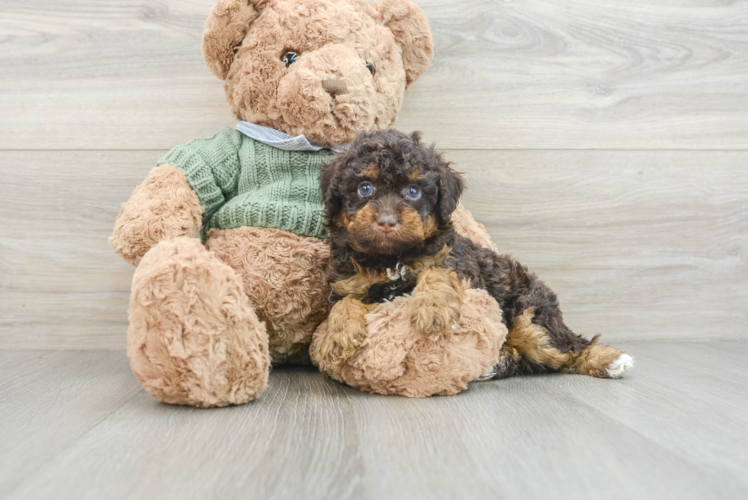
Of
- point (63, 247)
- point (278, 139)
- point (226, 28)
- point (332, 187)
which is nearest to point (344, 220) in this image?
point (332, 187)

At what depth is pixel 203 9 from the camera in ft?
5.29

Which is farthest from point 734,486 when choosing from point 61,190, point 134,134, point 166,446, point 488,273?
point 61,190

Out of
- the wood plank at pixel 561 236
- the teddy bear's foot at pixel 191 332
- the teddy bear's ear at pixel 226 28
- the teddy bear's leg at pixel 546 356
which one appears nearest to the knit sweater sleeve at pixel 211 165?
the teddy bear's ear at pixel 226 28

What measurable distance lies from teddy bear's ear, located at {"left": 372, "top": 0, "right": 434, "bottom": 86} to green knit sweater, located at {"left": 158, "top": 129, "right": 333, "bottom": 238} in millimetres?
340

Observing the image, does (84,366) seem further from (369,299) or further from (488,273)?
(488,273)

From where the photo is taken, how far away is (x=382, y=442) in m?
0.87

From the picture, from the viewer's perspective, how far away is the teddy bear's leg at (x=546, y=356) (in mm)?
1293

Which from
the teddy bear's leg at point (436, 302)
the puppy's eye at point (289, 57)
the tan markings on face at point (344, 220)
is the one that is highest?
the puppy's eye at point (289, 57)

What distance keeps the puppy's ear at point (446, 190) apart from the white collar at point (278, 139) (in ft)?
0.89

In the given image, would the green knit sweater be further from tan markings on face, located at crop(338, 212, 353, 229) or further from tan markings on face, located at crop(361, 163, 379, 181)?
tan markings on face, located at crop(361, 163, 379, 181)

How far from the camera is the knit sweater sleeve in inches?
51.0

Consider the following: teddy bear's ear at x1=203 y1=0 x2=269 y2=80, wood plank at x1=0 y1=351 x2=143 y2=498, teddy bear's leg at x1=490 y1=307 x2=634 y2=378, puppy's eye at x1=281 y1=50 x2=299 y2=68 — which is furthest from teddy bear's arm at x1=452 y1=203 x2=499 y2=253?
wood plank at x1=0 y1=351 x2=143 y2=498

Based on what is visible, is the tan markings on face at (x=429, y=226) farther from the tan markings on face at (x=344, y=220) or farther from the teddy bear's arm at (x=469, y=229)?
the teddy bear's arm at (x=469, y=229)

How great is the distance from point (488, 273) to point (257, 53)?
28.3 inches
